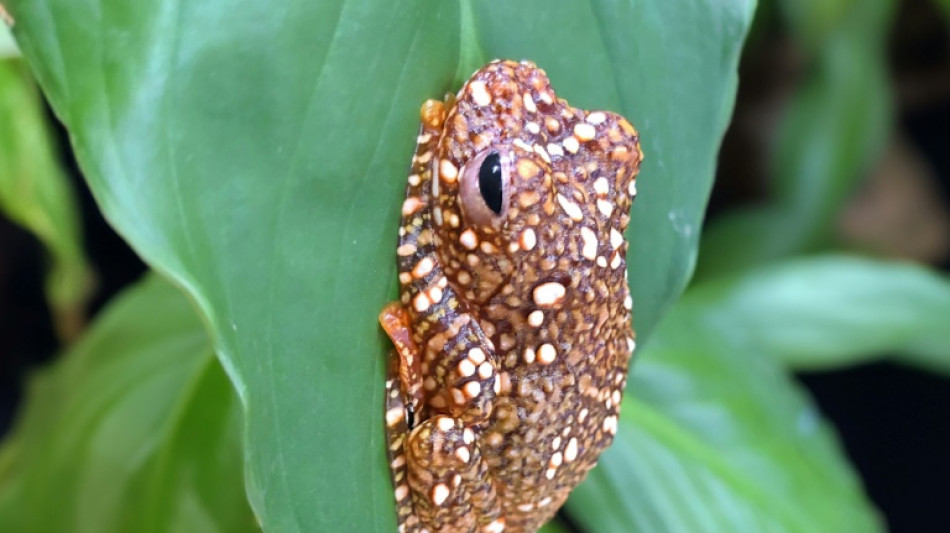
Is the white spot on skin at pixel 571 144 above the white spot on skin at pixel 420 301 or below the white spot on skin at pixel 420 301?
above

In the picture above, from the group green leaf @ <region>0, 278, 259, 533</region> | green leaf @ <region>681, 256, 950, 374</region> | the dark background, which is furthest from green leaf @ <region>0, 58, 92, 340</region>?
green leaf @ <region>681, 256, 950, 374</region>

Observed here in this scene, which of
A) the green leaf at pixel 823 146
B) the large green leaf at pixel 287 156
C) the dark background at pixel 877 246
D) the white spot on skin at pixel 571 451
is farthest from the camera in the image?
the green leaf at pixel 823 146

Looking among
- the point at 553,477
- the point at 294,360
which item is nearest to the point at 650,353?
the point at 553,477

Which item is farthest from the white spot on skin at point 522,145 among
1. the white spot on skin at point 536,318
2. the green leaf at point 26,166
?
the green leaf at point 26,166

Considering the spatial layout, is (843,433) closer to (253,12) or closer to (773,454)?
(773,454)

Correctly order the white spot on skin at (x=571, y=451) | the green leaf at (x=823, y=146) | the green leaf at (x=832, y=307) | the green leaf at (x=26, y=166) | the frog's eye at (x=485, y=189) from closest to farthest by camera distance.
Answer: the frog's eye at (x=485, y=189), the white spot on skin at (x=571, y=451), the green leaf at (x=26, y=166), the green leaf at (x=832, y=307), the green leaf at (x=823, y=146)

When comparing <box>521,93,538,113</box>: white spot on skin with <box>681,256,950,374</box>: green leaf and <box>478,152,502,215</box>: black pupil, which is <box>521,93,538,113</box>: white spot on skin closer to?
<box>478,152,502,215</box>: black pupil

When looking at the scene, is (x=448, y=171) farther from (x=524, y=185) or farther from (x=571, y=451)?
(x=571, y=451)

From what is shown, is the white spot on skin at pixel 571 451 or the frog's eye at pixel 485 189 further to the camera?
the white spot on skin at pixel 571 451

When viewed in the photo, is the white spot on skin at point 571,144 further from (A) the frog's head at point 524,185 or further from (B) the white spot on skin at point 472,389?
(B) the white spot on skin at point 472,389
